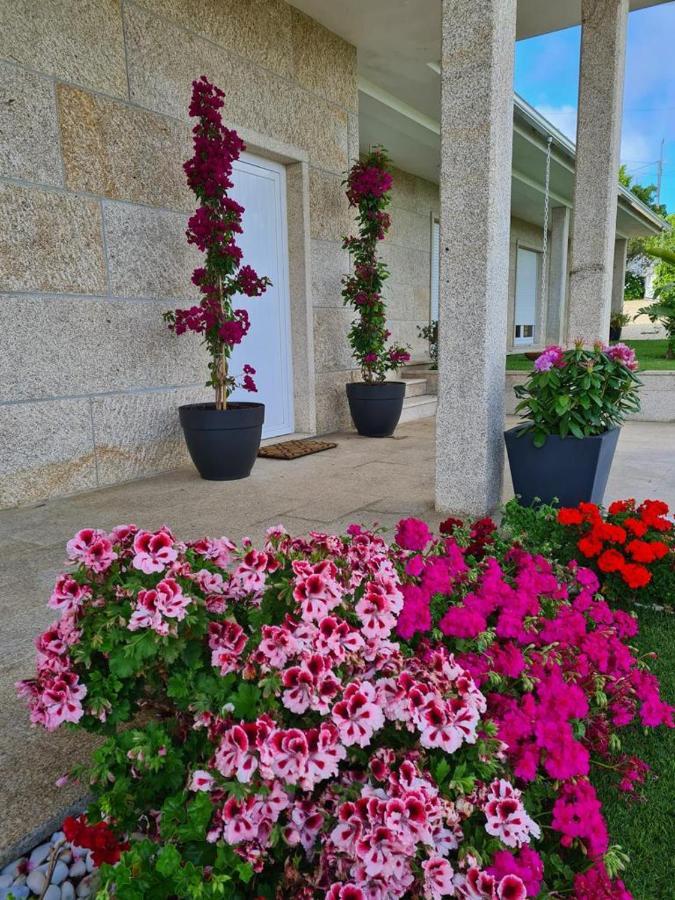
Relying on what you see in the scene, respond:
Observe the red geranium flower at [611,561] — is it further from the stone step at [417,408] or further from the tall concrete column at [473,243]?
the stone step at [417,408]

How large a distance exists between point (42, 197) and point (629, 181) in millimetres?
36734

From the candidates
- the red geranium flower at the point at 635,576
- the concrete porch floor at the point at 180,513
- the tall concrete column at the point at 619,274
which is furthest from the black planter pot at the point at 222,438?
the tall concrete column at the point at 619,274

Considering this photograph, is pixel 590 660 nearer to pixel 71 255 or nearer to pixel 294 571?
pixel 294 571

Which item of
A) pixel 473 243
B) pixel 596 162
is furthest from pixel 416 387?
pixel 473 243

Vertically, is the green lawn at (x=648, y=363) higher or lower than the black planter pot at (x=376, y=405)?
higher

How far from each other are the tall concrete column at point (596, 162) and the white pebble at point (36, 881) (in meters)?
4.03

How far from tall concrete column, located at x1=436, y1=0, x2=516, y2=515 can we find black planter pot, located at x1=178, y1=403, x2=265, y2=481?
4.33ft

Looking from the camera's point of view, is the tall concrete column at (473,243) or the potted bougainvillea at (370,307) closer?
the tall concrete column at (473,243)

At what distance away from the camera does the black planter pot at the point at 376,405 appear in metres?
5.31

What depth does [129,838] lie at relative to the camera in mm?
1021

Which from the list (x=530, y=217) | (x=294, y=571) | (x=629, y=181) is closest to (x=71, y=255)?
(x=294, y=571)

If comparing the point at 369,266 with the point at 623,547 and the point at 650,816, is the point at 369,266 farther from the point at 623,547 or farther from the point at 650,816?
the point at 650,816

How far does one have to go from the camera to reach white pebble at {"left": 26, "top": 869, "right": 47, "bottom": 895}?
105 cm

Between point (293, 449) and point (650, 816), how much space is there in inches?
149
